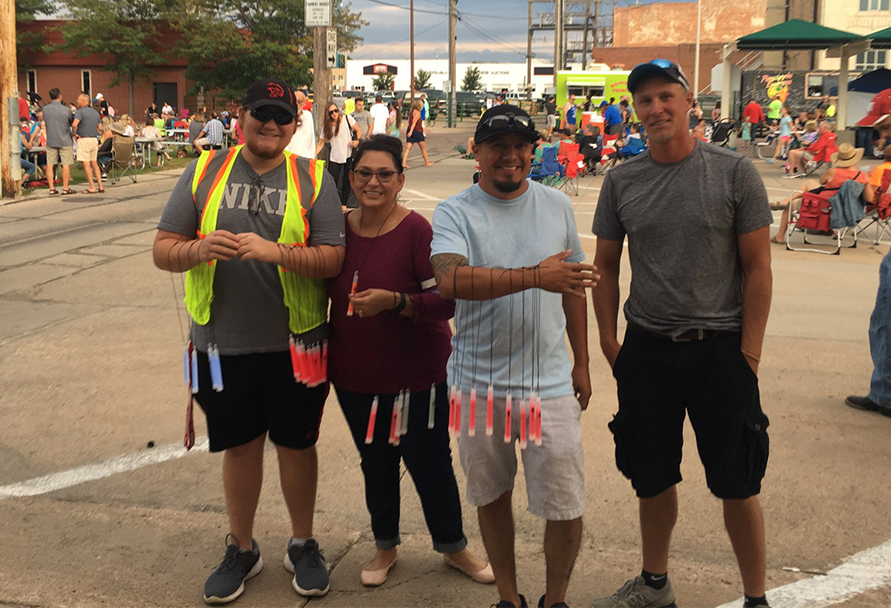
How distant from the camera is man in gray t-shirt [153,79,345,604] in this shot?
11.3ft

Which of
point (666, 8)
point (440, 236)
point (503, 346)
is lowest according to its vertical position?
point (503, 346)

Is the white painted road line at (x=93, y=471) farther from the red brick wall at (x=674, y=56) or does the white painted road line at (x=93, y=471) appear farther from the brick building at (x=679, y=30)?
the brick building at (x=679, y=30)

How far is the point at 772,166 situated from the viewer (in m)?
24.3

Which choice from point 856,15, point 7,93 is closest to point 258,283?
point 7,93

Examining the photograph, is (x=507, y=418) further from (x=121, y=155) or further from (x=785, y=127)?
(x=785, y=127)

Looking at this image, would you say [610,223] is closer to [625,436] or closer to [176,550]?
[625,436]

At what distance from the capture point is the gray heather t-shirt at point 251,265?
3.46 m

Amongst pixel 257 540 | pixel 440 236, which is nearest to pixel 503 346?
pixel 440 236

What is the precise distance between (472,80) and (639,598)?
353 ft

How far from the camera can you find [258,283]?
3.51 meters

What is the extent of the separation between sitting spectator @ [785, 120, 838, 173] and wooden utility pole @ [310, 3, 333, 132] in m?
10.7

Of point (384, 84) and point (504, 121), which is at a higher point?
point (384, 84)

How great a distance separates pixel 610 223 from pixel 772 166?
2259 centimetres

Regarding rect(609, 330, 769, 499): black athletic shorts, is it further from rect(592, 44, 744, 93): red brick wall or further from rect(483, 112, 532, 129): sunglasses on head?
rect(592, 44, 744, 93): red brick wall
